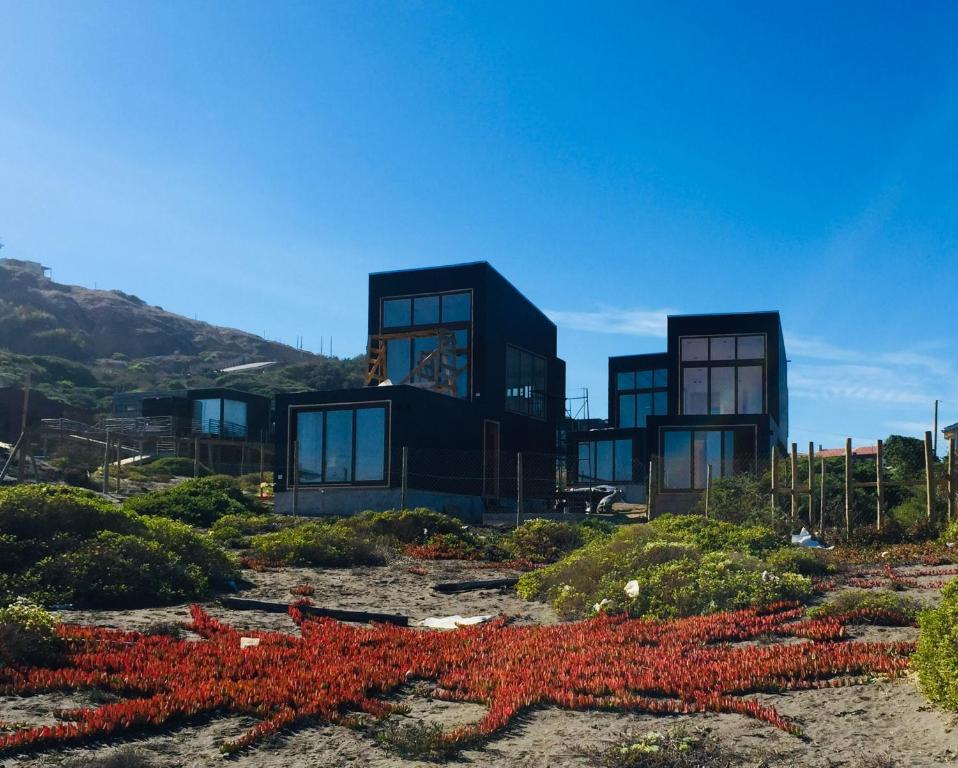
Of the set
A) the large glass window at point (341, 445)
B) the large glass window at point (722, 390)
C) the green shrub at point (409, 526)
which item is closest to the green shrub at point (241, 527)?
the green shrub at point (409, 526)

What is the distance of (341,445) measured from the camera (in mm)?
31938

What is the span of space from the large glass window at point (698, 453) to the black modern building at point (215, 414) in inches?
1135

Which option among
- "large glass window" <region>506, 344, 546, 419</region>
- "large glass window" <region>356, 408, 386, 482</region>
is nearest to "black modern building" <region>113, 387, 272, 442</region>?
"large glass window" <region>506, 344, 546, 419</region>

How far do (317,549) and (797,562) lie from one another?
325 inches

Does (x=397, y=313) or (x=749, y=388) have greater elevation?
(x=397, y=313)

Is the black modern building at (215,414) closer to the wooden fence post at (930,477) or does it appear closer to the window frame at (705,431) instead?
the window frame at (705,431)

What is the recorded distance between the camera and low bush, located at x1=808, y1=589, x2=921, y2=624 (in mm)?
10164

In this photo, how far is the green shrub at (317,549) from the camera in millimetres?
18031

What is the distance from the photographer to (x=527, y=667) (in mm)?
8875

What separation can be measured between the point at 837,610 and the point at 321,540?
10348 mm

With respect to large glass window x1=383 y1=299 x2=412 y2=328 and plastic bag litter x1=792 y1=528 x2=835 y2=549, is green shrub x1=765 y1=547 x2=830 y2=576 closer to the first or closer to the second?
plastic bag litter x1=792 y1=528 x2=835 y2=549

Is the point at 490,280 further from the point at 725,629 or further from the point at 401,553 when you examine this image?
the point at 725,629

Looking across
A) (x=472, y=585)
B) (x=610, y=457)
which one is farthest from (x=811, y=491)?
(x=610, y=457)

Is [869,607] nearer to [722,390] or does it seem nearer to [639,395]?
[722,390]
